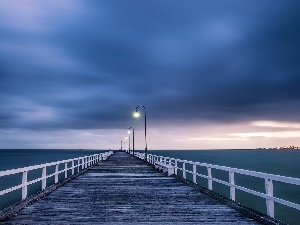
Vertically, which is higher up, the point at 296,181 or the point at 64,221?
the point at 296,181

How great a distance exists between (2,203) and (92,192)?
57.4 metres

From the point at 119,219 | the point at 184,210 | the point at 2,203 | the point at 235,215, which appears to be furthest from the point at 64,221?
the point at 2,203

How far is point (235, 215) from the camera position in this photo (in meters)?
8.89

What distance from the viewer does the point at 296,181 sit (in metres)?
6.91

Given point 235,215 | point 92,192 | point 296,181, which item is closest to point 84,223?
point 235,215

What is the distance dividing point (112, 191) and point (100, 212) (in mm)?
4695

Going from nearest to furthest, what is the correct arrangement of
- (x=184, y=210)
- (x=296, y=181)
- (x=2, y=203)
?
1. (x=296, y=181)
2. (x=184, y=210)
3. (x=2, y=203)

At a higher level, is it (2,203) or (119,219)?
(119,219)

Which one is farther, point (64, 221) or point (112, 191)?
point (112, 191)

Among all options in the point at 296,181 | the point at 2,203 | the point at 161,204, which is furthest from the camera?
the point at 2,203

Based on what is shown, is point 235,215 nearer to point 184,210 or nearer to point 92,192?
point 184,210

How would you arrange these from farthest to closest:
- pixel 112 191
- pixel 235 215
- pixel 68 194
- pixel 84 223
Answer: pixel 112 191, pixel 68 194, pixel 235 215, pixel 84 223

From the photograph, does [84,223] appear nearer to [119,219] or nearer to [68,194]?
[119,219]

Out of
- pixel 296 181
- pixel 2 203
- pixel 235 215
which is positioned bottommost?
pixel 2 203
